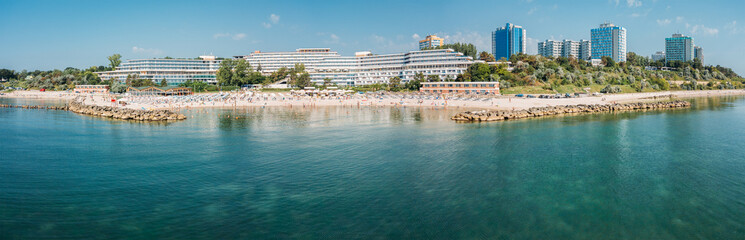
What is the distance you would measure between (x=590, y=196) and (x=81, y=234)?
17.1m

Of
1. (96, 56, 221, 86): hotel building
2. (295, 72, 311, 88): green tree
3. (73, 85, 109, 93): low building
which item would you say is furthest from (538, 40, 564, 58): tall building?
(73, 85, 109, 93): low building

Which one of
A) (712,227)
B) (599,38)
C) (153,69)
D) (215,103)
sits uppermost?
(599,38)

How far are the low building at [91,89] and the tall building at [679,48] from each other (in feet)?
630

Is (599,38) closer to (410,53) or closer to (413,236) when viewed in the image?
(410,53)

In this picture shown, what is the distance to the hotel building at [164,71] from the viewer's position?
12478cm

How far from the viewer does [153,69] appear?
126250 millimetres

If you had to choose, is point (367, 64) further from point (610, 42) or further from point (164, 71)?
point (610, 42)

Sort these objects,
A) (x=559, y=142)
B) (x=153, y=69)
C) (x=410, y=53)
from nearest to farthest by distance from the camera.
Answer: (x=559, y=142), (x=410, y=53), (x=153, y=69)

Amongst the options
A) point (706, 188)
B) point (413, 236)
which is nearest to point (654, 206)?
point (706, 188)

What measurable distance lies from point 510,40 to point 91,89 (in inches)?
6047

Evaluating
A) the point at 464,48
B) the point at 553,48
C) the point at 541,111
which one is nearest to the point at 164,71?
the point at 464,48

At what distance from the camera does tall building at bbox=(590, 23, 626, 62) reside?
163 metres

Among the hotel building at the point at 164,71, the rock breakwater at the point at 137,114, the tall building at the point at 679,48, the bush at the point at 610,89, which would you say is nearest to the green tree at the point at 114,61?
the hotel building at the point at 164,71

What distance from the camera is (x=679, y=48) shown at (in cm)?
17675
